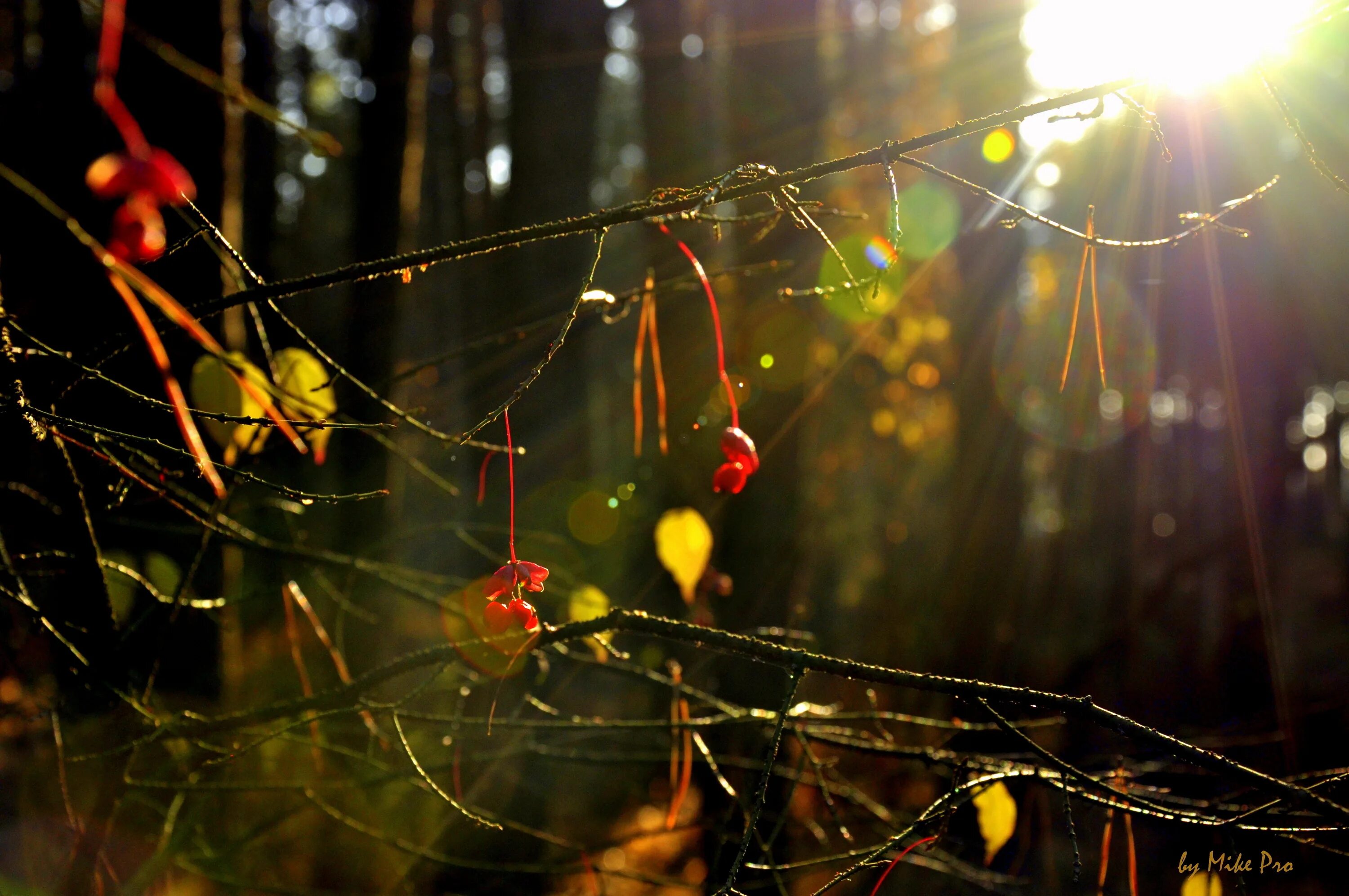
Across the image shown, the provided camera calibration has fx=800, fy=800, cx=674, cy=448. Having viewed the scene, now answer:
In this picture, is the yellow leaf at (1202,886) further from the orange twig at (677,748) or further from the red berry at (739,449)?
the red berry at (739,449)

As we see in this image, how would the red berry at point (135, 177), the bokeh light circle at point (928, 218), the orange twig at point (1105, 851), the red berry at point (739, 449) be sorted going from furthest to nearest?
the bokeh light circle at point (928, 218), the red berry at point (739, 449), the orange twig at point (1105, 851), the red berry at point (135, 177)

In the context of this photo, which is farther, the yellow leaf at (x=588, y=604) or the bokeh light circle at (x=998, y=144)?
the bokeh light circle at (x=998, y=144)

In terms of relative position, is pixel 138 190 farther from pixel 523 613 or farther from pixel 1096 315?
pixel 1096 315

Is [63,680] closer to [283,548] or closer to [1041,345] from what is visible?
[283,548]

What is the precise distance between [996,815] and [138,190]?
1423mm

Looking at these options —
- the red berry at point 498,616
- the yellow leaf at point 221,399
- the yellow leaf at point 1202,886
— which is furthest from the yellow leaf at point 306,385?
the yellow leaf at point 1202,886

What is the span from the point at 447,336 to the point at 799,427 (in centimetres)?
258

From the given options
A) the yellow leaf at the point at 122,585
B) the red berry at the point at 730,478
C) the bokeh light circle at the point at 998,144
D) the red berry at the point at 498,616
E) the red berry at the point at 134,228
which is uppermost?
the bokeh light circle at the point at 998,144

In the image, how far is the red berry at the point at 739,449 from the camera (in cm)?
118

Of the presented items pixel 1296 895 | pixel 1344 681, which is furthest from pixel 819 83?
pixel 1344 681

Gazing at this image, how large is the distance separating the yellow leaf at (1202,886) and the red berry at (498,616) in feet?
3.46

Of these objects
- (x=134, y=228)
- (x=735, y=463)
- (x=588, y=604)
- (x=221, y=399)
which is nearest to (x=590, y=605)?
(x=588, y=604)

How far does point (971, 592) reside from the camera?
603cm

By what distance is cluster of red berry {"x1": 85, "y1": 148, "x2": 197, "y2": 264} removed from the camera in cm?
49
